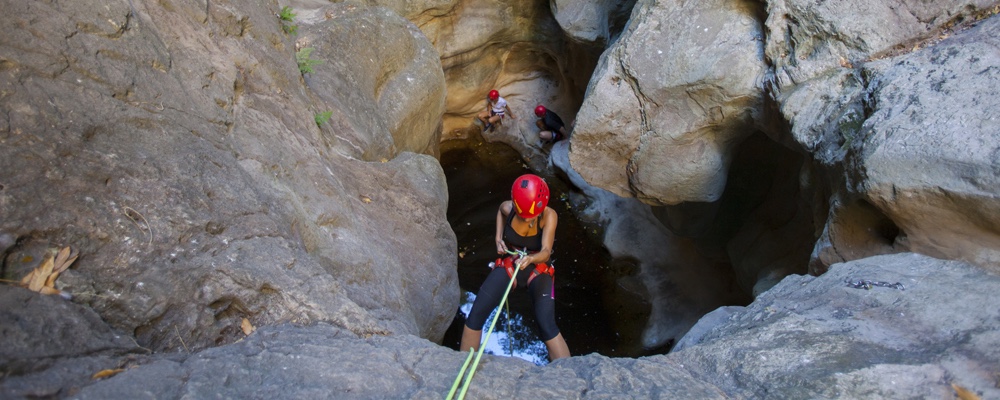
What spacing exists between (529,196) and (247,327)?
2028 mm

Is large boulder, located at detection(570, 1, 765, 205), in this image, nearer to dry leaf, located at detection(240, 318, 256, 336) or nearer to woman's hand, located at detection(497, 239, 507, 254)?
woman's hand, located at detection(497, 239, 507, 254)

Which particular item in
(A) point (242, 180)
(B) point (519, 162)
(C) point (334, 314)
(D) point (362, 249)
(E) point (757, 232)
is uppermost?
(A) point (242, 180)

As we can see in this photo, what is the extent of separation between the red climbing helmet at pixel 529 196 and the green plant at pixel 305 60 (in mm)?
2054

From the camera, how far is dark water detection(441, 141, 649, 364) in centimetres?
657

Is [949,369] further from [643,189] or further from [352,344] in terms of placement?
[643,189]

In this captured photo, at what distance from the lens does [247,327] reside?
9.09 ft

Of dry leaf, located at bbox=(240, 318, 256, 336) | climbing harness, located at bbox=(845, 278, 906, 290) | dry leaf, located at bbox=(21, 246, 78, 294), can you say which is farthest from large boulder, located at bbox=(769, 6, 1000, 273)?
dry leaf, located at bbox=(21, 246, 78, 294)

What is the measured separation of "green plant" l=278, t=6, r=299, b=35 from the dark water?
3.08 meters

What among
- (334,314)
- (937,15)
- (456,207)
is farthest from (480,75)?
(334,314)

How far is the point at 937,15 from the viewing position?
14.5 feet

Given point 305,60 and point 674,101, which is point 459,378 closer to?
point 305,60

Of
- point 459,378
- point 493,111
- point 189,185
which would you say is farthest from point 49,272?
point 493,111

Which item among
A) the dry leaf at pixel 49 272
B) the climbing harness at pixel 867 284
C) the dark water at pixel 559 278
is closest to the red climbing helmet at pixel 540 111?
the dark water at pixel 559 278

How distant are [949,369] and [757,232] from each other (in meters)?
4.20
